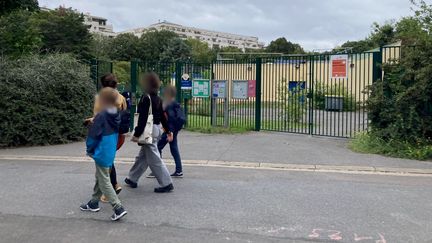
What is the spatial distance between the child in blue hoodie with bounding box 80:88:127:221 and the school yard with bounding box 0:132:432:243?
0.28 m

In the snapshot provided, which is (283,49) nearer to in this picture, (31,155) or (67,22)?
(67,22)

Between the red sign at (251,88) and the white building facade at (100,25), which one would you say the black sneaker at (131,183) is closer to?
the red sign at (251,88)

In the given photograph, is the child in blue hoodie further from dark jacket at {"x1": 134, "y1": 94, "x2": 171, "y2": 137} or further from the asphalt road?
dark jacket at {"x1": 134, "y1": 94, "x2": 171, "y2": 137}

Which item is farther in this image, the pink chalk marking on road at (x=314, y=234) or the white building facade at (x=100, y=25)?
the white building facade at (x=100, y=25)

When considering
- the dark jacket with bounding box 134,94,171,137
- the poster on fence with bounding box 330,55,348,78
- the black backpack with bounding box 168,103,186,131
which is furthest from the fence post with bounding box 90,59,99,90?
the dark jacket with bounding box 134,94,171,137

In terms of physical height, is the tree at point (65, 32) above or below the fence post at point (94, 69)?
above

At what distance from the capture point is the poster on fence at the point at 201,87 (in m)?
13.7

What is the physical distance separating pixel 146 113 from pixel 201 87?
738 centimetres

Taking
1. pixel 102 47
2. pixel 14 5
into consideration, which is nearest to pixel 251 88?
pixel 14 5

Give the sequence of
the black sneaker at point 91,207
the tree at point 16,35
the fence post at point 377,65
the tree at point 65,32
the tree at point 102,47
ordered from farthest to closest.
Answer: the tree at point 102,47 < the tree at point 65,32 < the tree at point 16,35 < the fence post at point 377,65 < the black sneaker at point 91,207

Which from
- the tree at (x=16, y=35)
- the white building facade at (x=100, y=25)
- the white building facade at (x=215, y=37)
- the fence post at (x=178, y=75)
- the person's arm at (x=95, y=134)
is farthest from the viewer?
the white building facade at (x=215, y=37)

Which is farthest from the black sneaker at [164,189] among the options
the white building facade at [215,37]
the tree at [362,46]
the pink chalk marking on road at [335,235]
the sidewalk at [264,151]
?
the white building facade at [215,37]

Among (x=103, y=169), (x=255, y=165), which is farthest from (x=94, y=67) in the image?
(x=103, y=169)

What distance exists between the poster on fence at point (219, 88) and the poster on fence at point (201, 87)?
0.21 metres
